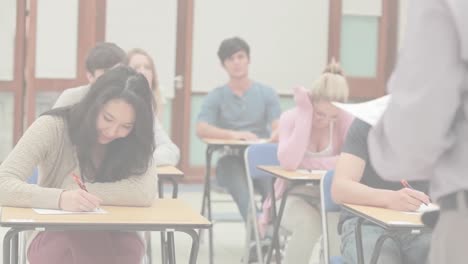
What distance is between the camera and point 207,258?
19.2ft

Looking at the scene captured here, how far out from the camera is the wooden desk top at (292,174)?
4.55 m

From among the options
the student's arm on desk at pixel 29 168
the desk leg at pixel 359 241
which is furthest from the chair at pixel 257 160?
the student's arm on desk at pixel 29 168

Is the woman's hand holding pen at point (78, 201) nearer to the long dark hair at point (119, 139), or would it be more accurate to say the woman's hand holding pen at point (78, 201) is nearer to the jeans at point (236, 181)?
the long dark hair at point (119, 139)

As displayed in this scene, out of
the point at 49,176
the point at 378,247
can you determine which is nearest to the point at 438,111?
the point at 378,247

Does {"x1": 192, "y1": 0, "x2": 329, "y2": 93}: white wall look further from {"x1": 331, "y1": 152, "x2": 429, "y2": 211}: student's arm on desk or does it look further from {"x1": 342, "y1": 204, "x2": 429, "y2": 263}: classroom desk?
{"x1": 342, "y1": 204, "x2": 429, "y2": 263}: classroom desk

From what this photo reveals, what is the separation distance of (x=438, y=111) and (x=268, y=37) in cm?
778

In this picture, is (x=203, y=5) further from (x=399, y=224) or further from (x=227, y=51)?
(x=399, y=224)

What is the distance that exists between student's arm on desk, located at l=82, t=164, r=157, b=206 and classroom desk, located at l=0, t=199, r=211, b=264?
0.23ft

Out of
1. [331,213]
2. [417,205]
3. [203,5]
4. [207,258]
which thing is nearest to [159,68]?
→ [203,5]

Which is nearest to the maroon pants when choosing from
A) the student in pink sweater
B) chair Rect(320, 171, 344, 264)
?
chair Rect(320, 171, 344, 264)

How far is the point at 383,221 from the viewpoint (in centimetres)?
301

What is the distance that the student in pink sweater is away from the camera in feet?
15.7

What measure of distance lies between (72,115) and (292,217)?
1.73 metres

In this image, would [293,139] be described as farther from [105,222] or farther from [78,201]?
[105,222]
